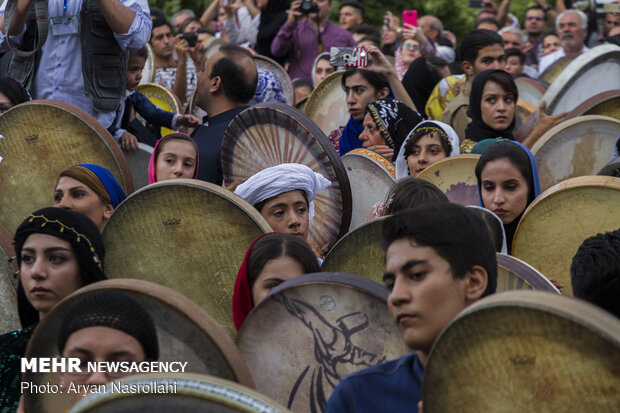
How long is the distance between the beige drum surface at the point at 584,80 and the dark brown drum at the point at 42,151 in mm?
3359

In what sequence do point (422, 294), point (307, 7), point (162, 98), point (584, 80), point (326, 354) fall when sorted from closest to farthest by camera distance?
point (422, 294) → point (326, 354) → point (584, 80) → point (162, 98) → point (307, 7)

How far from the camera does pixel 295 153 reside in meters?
4.98

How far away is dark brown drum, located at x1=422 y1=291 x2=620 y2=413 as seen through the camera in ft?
6.31

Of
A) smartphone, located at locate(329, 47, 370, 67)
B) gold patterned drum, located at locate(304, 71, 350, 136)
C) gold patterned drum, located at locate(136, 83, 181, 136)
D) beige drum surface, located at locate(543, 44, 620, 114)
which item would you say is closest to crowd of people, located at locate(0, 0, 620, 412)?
smartphone, located at locate(329, 47, 370, 67)

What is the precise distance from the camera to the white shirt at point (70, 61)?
586 cm

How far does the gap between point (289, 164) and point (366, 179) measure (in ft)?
4.10

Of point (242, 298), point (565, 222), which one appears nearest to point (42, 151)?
point (242, 298)

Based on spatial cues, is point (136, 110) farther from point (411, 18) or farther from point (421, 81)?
point (411, 18)

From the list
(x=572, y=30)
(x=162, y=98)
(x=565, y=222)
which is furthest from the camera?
(x=572, y=30)

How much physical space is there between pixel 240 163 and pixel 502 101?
7.35 feet

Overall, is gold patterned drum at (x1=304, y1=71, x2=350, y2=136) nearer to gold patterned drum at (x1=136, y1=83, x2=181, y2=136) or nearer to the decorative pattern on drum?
gold patterned drum at (x1=136, y1=83, x2=181, y2=136)

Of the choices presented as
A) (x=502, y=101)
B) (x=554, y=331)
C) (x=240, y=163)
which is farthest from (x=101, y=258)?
(x=502, y=101)

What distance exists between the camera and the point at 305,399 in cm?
286

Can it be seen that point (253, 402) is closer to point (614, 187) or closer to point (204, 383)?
point (204, 383)
